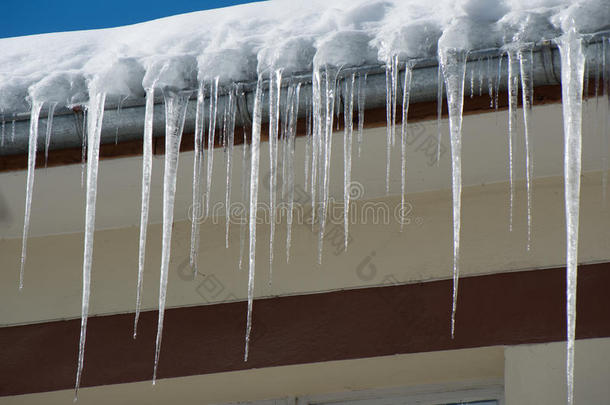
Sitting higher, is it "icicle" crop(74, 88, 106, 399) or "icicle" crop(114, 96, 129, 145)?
"icicle" crop(114, 96, 129, 145)

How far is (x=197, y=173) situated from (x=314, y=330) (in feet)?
2.23

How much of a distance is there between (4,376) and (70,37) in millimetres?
1263

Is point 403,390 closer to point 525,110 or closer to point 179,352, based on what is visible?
point 179,352

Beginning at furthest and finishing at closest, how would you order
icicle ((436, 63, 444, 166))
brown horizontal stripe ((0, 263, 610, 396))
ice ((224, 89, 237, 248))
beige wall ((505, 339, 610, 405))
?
brown horizontal stripe ((0, 263, 610, 396)), beige wall ((505, 339, 610, 405)), ice ((224, 89, 237, 248)), icicle ((436, 63, 444, 166))

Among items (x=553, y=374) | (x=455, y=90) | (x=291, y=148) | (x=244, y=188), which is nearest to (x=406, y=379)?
(x=553, y=374)

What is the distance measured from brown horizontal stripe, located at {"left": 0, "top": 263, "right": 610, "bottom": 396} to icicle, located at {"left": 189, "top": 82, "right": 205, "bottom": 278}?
21cm

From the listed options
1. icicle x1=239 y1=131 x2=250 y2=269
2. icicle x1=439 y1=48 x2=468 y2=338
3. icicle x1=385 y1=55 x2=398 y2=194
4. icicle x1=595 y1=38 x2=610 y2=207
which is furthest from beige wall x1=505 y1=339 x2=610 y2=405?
icicle x1=239 y1=131 x2=250 y2=269

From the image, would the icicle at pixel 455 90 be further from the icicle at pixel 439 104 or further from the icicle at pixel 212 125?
the icicle at pixel 212 125

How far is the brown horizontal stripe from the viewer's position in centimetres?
330

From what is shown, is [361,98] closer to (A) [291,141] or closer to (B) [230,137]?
(A) [291,141]

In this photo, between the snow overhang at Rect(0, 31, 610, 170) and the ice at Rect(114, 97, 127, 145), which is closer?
the snow overhang at Rect(0, 31, 610, 170)

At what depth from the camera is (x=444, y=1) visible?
2.80 metres

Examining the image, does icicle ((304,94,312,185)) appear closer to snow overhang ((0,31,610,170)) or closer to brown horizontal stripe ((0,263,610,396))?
snow overhang ((0,31,610,170))

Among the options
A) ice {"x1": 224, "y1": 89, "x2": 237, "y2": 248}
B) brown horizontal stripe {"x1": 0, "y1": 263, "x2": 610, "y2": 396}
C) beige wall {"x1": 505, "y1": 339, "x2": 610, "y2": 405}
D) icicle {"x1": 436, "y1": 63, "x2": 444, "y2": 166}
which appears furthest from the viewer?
brown horizontal stripe {"x1": 0, "y1": 263, "x2": 610, "y2": 396}
